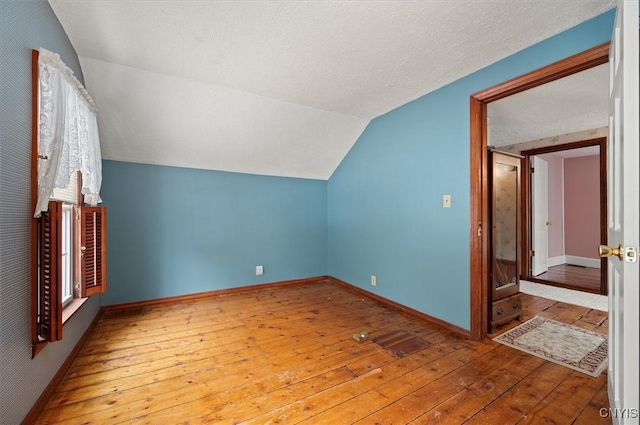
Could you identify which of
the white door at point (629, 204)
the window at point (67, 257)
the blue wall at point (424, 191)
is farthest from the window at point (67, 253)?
the white door at point (629, 204)

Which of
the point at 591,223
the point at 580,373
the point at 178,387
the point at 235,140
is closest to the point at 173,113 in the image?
the point at 235,140

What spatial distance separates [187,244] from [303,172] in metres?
1.91

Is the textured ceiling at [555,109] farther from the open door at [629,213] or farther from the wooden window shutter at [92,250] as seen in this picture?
the wooden window shutter at [92,250]

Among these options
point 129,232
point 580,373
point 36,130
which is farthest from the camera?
point 129,232

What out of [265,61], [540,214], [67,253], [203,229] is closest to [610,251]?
[265,61]

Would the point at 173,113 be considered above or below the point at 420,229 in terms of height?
above

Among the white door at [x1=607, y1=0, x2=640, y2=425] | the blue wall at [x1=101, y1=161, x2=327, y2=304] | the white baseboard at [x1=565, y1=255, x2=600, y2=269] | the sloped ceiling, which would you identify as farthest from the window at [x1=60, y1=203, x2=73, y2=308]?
the white baseboard at [x1=565, y1=255, x2=600, y2=269]

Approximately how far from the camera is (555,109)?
2.95 metres

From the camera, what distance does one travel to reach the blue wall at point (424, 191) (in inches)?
84.4

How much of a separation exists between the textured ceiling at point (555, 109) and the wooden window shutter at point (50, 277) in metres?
3.72

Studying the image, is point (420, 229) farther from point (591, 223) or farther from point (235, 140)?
point (591, 223)

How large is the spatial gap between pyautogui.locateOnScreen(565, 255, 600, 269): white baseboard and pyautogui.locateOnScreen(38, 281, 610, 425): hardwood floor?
323cm

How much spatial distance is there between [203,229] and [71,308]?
5.39ft

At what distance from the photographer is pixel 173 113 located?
108 inches
